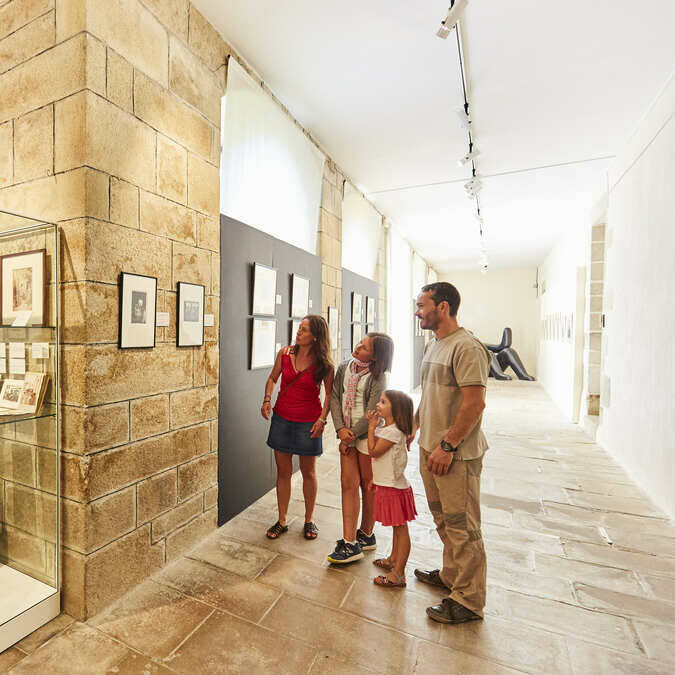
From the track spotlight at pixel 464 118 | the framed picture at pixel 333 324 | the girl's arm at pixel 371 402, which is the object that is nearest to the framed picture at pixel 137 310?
the girl's arm at pixel 371 402

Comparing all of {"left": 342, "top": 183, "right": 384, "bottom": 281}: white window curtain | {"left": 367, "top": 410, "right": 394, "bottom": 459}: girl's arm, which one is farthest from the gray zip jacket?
{"left": 342, "top": 183, "right": 384, "bottom": 281}: white window curtain

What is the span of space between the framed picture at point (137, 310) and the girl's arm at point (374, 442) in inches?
53.7

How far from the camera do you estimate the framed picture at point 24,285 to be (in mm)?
1964

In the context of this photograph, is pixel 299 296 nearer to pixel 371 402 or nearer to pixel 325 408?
pixel 325 408

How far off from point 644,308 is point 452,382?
306cm

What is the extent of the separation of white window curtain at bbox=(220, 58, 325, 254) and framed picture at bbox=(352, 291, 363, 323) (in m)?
1.35

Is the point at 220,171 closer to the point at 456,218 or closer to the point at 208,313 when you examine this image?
the point at 208,313

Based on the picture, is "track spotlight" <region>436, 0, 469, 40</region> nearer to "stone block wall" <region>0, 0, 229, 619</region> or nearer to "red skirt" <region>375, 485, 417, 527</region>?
"stone block wall" <region>0, 0, 229, 619</region>

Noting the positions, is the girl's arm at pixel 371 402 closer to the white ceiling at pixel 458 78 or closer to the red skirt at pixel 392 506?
the red skirt at pixel 392 506

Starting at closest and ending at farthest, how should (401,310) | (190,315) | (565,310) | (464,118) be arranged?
(190,315), (464,118), (565,310), (401,310)

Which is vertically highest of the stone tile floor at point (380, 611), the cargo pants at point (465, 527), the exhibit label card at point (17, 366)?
the exhibit label card at point (17, 366)

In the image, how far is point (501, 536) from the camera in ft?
9.46

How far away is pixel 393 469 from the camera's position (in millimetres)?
2166

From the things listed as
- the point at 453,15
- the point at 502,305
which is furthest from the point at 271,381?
the point at 502,305
